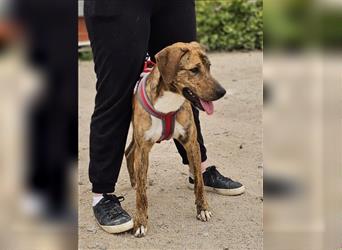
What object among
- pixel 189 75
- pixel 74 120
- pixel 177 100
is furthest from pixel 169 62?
pixel 74 120

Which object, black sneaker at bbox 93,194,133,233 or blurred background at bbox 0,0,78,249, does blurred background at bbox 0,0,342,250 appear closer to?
blurred background at bbox 0,0,78,249

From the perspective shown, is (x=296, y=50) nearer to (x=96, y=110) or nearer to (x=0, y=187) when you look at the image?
(x=0, y=187)

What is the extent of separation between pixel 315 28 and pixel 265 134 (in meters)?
0.31

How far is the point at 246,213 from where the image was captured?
11.4 ft

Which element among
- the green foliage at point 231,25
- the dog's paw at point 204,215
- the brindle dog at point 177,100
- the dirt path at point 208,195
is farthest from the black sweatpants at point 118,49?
the green foliage at point 231,25

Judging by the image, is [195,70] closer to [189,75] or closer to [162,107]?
[189,75]

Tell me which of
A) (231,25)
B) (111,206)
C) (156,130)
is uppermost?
(231,25)

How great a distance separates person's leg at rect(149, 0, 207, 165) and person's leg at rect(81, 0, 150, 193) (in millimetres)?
189

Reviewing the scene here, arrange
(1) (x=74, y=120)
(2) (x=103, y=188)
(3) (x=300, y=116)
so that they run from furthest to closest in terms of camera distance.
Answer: (2) (x=103, y=188) → (1) (x=74, y=120) → (3) (x=300, y=116)

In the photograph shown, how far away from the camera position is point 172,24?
3.28m

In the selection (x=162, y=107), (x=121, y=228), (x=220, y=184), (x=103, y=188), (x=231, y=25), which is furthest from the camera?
(x=231, y=25)

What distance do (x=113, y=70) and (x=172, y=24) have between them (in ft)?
1.65

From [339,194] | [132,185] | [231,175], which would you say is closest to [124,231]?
[132,185]

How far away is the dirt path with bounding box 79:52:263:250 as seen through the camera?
3.17 meters
